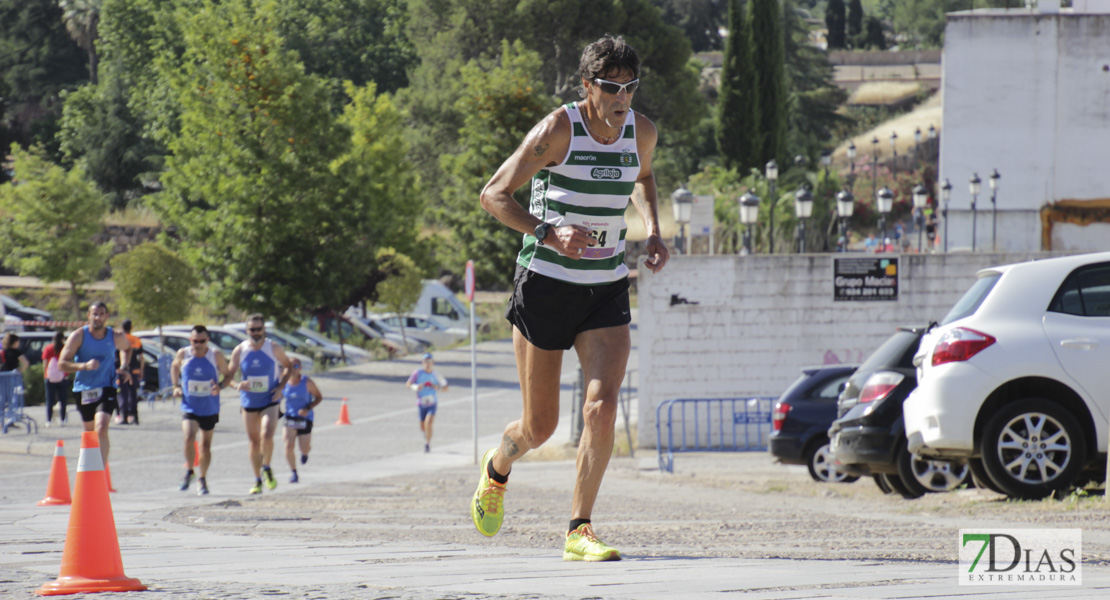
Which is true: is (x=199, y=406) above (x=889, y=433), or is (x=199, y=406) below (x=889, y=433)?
below

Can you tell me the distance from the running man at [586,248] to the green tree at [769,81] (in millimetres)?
50650

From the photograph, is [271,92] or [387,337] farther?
[387,337]

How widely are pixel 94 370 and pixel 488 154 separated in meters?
32.5

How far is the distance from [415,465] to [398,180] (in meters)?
27.4

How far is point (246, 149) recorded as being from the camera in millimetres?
35719

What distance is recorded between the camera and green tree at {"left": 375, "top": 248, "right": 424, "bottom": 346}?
3956 cm

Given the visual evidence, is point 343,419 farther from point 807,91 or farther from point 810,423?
point 807,91

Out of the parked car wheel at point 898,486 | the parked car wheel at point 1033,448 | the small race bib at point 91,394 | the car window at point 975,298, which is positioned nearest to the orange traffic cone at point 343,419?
the small race bib at point 91,394

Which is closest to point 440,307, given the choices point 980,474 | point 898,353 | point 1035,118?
point 1035,118

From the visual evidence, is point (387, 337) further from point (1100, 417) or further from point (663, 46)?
point (1100, 417)

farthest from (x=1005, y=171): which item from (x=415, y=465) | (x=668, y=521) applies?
(x=668, y=521)

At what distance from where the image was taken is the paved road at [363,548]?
182 inches

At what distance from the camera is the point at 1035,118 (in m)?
31.5

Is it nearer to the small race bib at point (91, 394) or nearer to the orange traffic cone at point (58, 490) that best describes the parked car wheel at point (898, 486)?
the orange traffic cone at point (58, 490)
